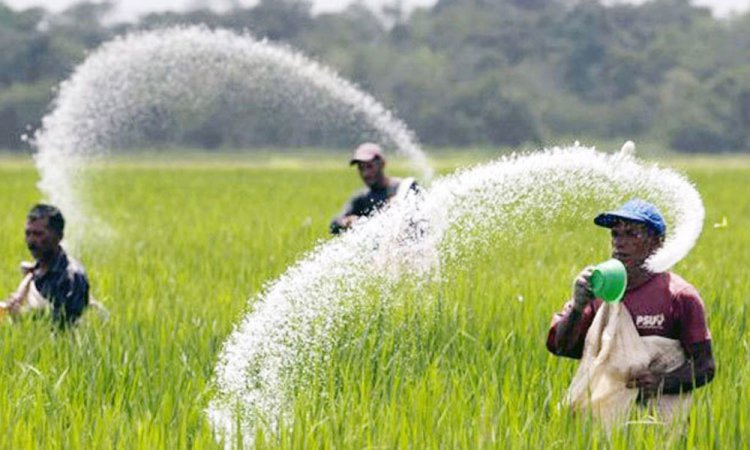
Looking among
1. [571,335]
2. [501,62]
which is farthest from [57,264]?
[501,62]

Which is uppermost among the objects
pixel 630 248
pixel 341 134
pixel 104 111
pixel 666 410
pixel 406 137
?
pixel 341 134

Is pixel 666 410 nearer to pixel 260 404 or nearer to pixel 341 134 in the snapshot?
pixel 260 404

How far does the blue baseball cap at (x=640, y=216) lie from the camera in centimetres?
395

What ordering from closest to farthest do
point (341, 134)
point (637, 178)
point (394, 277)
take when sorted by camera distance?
point (637, 178), point (394, 277), point (341, 134)

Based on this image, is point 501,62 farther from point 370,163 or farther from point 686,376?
point 686,376

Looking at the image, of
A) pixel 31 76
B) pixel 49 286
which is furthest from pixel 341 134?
pixel 49 286

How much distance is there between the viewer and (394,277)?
17.7 feet

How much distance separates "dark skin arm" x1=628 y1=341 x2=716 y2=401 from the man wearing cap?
3512mm

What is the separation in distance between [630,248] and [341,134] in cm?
5587

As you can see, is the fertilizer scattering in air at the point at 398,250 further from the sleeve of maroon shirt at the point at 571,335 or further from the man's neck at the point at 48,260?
the man's neck at the point at 48,260

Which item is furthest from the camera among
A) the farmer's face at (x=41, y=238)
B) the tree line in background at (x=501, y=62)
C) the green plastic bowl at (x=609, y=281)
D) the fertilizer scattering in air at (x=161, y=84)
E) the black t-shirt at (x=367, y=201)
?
the tree line in background at (x=501, y=62)

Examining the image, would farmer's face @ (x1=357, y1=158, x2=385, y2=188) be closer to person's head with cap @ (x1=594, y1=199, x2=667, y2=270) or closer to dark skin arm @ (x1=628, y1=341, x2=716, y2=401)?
person's head with cap @ (x1=594, y1=199, x2=667, y2=270)

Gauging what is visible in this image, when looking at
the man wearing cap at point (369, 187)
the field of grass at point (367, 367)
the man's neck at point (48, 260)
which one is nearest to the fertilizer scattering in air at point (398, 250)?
the field of grass at point (367, 367)

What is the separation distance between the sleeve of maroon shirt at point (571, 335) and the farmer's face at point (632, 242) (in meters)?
0.19
